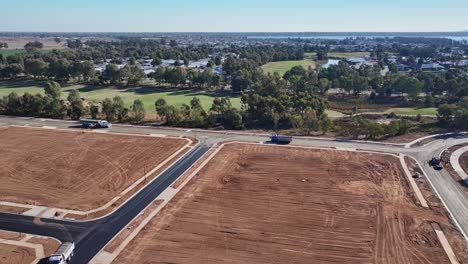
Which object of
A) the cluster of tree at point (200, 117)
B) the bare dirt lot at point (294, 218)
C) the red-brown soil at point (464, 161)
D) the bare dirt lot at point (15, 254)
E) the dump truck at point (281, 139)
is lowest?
the bare dirt lot at point (15, 254)

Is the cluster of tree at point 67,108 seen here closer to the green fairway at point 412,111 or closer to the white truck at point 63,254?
the white truck at point 63,254

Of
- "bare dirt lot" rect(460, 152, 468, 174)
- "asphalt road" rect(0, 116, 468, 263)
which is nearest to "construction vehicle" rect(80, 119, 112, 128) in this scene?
"asphalt road" rect(0, 116, 468, 263)

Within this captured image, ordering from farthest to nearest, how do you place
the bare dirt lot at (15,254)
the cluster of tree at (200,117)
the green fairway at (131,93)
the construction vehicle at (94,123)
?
the green fairway at (131,93)
the cluster of tree at (200,117)
the construction vehicle at (94,123)
the bare dirt lot at (15,254)

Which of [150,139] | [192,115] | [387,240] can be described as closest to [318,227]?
[387,240]

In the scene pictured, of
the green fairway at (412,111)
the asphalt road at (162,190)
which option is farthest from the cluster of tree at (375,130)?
the green fairway at (412,111)

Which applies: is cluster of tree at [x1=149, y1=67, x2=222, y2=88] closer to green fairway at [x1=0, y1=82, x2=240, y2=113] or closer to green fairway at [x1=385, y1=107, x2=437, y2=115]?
green fairway at [x1=0, y1=82, x2=240, y2=113]

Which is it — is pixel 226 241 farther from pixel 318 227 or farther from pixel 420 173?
pixel 420 173

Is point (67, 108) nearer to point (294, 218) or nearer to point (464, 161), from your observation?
point (294, 218)
